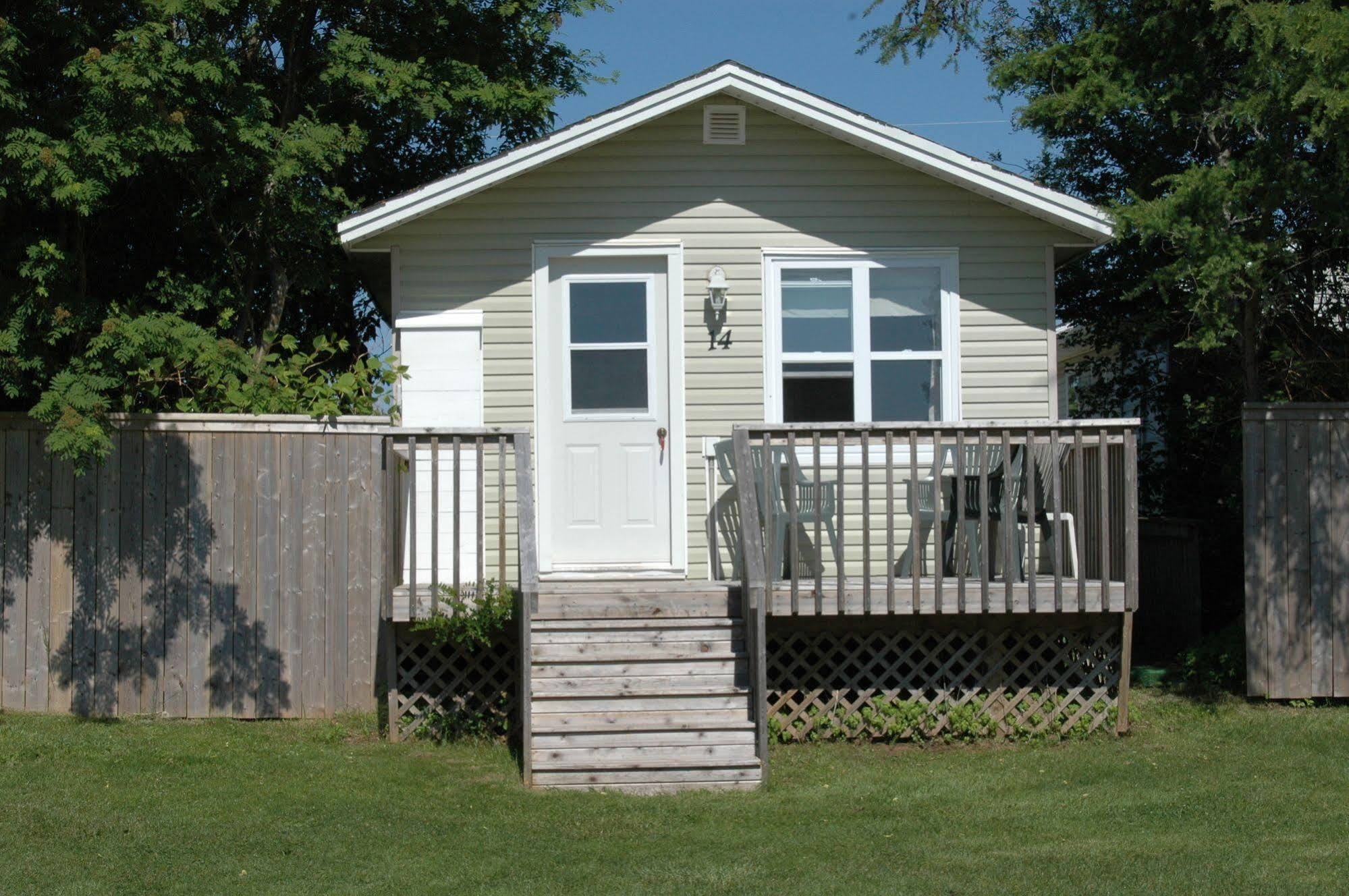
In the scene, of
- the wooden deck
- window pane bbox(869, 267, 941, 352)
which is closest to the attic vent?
window pane bbox(869, 267, 941, 352)

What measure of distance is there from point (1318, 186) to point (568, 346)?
16.8ft

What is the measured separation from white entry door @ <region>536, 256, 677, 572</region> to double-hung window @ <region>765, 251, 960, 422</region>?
0.85 metres

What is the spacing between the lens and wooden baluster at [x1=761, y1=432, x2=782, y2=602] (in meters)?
8.48

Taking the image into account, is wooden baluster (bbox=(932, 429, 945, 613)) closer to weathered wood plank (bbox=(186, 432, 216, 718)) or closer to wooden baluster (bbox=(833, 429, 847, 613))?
wooden baluster (bbox=(833, 429, 847, 613))

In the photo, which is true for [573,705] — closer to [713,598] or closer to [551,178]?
[713,598]

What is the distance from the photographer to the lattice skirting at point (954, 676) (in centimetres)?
880

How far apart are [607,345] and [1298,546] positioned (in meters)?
4.82

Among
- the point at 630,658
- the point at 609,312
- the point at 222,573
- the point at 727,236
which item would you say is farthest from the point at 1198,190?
the point at 222,573

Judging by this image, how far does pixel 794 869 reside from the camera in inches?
232

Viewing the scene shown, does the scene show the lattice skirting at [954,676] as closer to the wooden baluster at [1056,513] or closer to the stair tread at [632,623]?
the wooden baluster at [1056,513]

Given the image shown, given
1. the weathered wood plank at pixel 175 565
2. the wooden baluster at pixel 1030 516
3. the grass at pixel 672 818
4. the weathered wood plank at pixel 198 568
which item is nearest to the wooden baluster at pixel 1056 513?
the wooden baluster at pixel 1030 516

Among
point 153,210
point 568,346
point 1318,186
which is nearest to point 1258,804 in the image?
point 1318,186

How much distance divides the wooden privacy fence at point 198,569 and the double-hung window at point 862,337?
9.65 ft

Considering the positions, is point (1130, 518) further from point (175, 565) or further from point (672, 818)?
point (175, 565)
